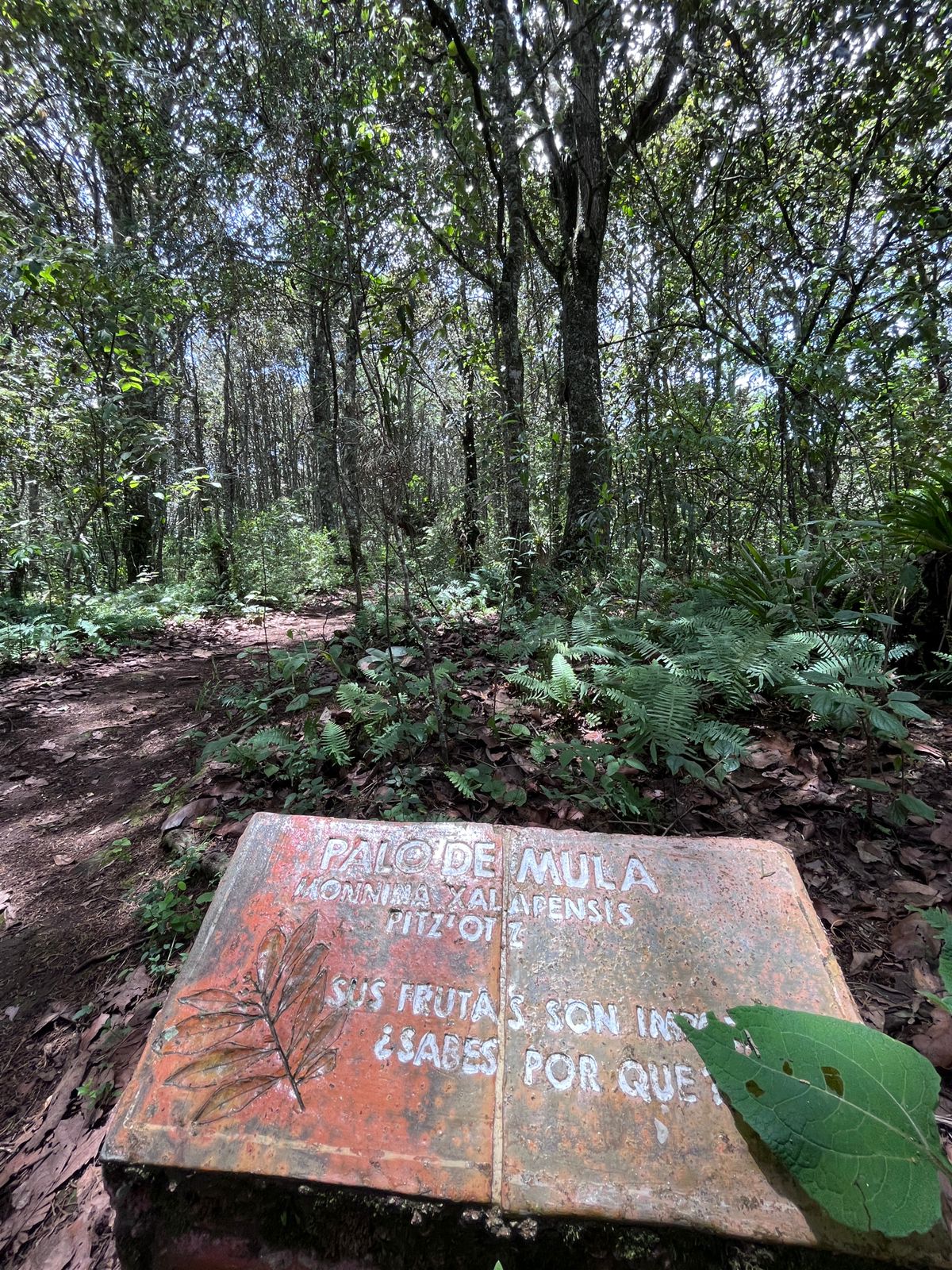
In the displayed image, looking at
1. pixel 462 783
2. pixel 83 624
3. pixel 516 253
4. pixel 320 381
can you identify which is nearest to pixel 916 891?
pixel 462 783

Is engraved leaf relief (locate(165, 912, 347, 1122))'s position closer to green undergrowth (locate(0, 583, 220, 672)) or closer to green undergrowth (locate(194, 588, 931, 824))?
green undergrowth (locate(194, 588, 931, 824))

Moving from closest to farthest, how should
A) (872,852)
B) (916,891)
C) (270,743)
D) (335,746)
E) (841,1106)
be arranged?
(841,1106), (916,891), (872,852), (335,746), (270,743)

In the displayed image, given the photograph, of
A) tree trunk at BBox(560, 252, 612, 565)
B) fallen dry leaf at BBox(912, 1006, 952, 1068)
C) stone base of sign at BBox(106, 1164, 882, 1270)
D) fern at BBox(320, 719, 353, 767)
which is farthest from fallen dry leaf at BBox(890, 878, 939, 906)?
tree trunk at BBox(560, 252, 612, 565)

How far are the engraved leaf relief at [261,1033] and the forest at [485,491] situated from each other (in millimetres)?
653

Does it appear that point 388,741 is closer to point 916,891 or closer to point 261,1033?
point 261,1033

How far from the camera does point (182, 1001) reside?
1371 mm

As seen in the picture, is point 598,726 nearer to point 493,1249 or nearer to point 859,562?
point 859,562

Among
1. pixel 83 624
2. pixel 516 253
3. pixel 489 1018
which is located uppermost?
pixel 516 253

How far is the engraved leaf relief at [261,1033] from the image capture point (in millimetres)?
1206

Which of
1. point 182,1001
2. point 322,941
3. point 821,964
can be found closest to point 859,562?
point 821,964

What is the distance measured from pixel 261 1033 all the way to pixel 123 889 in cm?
185

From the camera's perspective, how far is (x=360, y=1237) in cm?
107

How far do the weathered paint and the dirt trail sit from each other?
2.55 ft

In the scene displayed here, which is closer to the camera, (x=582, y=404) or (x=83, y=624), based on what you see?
(x=83, y=624)
